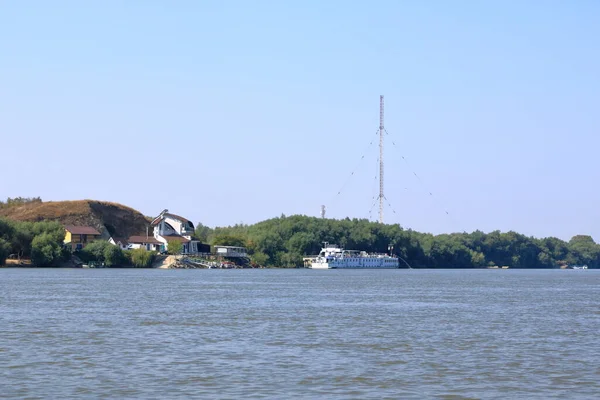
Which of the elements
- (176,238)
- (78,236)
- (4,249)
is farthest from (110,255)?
(176,238)

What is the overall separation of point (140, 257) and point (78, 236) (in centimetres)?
1187

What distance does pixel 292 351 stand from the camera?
3130 cm

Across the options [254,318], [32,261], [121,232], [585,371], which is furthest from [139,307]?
[121,232]

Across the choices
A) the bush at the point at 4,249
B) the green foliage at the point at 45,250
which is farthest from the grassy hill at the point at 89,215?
the bush at the point at 4,249

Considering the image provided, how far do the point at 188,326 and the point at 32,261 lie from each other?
102m

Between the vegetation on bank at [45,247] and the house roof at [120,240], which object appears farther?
the house roof at [120,240]

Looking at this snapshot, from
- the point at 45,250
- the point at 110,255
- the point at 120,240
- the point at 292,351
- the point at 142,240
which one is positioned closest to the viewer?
the point at 292,351

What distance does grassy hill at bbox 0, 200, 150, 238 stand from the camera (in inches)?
6639

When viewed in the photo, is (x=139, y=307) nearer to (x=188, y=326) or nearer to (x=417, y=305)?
(x=188, y=326)

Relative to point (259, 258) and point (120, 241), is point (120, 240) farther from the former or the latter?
point (259, 258)

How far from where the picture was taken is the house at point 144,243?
538ft

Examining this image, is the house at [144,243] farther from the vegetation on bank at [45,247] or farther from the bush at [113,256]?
the bush at [113,256]

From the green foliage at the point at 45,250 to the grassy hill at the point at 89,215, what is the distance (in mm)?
31013

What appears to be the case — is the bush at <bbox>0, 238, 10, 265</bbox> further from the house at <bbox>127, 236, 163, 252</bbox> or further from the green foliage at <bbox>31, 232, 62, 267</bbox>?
the house at <bbox>127, 236, 163, 252</bbox>
